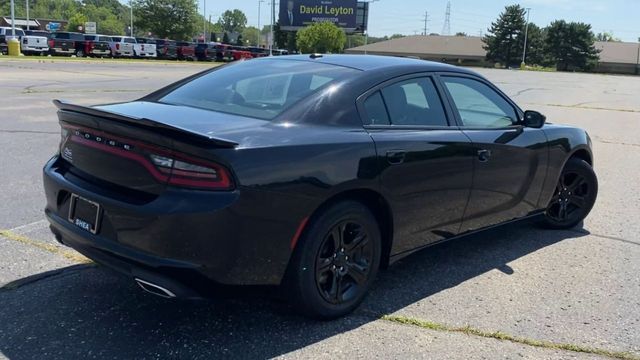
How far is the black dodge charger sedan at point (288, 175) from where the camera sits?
3057mm

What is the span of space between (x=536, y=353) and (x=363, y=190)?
1.31 m

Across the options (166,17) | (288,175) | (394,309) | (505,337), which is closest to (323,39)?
(166,17)

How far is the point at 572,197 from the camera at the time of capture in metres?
5.88

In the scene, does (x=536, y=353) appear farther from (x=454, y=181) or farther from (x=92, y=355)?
(x=92, y=355)

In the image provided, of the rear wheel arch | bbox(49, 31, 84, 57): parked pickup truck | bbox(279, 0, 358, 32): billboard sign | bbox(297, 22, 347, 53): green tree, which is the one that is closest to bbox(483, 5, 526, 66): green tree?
bbox(279, 0, 358, 32): billboard sign

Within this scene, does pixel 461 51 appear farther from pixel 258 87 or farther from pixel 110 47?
pixel 258 87

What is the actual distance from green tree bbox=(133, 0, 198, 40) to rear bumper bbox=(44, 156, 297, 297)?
84.9 metres

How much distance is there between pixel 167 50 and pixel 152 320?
48977 mm

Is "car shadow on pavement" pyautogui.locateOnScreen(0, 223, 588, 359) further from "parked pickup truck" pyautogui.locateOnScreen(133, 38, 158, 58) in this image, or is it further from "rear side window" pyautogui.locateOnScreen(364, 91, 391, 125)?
"parked pickup truck" pyautogui.locateOnScreen(133, 38, 158, 58)

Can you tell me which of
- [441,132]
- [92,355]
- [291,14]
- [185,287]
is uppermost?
[291,14]

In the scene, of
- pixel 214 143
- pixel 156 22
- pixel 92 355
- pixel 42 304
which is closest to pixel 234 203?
pixel 214 143

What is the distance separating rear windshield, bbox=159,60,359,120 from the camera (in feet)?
12.4

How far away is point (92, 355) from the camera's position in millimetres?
3141

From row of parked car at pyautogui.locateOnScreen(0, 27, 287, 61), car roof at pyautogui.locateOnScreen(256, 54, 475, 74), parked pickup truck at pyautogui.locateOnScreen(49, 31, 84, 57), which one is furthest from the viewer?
parked pickup truck at pyautogui.locateOnScreen(49, 31, 84, 57)
